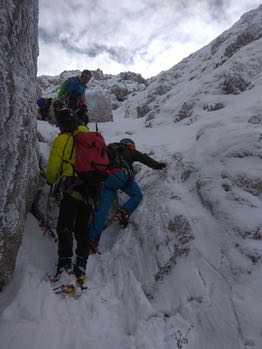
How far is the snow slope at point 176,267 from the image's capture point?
19.7 feet

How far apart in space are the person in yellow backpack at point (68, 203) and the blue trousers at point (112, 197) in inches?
26.4

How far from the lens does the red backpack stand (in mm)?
7566

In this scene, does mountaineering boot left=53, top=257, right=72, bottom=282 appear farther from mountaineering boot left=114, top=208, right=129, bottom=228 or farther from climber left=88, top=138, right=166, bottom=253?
mountaineering boot left=114, top=208, right=129, bottom=228

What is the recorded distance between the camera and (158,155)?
10805 mm

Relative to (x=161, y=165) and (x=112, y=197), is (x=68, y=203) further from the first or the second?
(x=161, y=165)

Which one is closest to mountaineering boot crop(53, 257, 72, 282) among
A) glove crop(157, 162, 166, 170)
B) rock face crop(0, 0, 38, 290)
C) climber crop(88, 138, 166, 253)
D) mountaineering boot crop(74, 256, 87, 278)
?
mountaineering boot crop(74, 256, 87, 278)

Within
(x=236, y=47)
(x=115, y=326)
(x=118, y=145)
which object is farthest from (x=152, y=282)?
(x=236, y=47)

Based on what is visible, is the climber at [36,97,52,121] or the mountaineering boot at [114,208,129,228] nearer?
the mountaineering boot at [114,208,129,228]

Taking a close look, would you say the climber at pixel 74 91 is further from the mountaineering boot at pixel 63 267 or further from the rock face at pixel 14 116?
the mountaineering boot at pixel 63 267

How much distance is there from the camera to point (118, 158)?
916 centimetres

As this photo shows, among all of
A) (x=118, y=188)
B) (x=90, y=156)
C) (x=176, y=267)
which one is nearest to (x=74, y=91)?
(x=118, y=188)

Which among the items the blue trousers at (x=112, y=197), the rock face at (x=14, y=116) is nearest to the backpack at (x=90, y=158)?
the rock face at (x=14, y=116)

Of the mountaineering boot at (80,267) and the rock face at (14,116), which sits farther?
the mountaineering boot at (80,267)

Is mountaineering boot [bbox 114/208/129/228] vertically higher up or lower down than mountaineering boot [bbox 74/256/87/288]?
higher up
